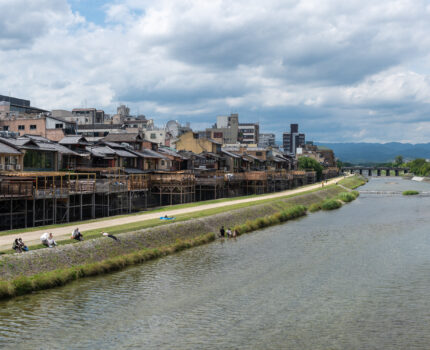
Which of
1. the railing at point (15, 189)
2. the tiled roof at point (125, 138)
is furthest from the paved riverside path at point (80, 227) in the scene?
the tiled roof at point (125, 138)

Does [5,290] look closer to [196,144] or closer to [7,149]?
[7,149]

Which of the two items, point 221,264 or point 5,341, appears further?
point 221,264

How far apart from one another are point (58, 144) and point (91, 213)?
13.9m

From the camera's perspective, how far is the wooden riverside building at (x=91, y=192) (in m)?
40.0

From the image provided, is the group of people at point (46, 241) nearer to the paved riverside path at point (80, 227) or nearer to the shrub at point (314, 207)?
the paved riverside path at point (80, 227)

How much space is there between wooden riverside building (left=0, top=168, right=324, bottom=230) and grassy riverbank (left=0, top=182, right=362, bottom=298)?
32.1 ft

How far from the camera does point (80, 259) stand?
31156mm

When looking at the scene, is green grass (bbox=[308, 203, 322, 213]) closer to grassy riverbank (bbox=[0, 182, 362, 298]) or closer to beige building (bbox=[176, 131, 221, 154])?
grassy riverbank (bbox=[0, 182, 362, 298])

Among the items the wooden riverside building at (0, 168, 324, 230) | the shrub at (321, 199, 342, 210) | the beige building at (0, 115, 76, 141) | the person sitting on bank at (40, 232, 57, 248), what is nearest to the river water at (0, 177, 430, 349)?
the person sitting on bank at (40, 232, 57, 248)

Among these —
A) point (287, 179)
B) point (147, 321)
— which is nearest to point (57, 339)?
point (147, 321)

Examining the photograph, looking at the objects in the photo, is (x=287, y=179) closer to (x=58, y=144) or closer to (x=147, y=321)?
(x=58, y=144)

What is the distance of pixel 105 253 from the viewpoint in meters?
33.3

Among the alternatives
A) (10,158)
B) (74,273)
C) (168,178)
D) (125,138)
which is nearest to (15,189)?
(10,158)

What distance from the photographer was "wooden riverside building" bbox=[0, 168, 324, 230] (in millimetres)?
39969
